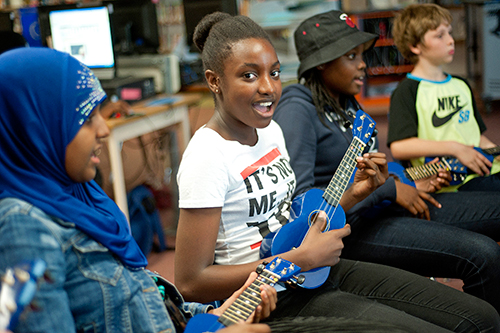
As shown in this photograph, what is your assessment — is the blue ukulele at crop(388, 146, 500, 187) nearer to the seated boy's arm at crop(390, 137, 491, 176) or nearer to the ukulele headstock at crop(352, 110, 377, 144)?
the seated boy's arm at crop(390, 137, 491, 176)

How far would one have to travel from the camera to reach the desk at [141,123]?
2379mm

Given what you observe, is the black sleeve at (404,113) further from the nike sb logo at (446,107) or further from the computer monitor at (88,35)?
the computer monitor at (88,35)

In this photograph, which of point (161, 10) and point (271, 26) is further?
point (161, 10)

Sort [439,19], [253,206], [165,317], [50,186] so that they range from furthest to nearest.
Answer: [439,19], [253,206], [165,317], [50,186]

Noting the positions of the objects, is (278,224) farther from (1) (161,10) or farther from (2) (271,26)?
(1) (161,10)

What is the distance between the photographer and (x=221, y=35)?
115 cm

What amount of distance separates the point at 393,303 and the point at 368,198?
378 mm

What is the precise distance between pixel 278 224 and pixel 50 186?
599 millimetres

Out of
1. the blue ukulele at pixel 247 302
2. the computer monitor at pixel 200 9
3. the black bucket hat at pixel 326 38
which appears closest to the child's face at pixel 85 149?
the blue ukulele at pixel 247 302

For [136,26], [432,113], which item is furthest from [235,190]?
[136,26]

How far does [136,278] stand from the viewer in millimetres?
887

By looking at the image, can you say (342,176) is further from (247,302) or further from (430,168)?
(430,168)

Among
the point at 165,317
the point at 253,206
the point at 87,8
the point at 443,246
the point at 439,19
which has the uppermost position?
the point at 87,8

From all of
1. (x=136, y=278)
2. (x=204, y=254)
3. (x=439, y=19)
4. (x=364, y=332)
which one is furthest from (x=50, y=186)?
(x=439, y=19)
